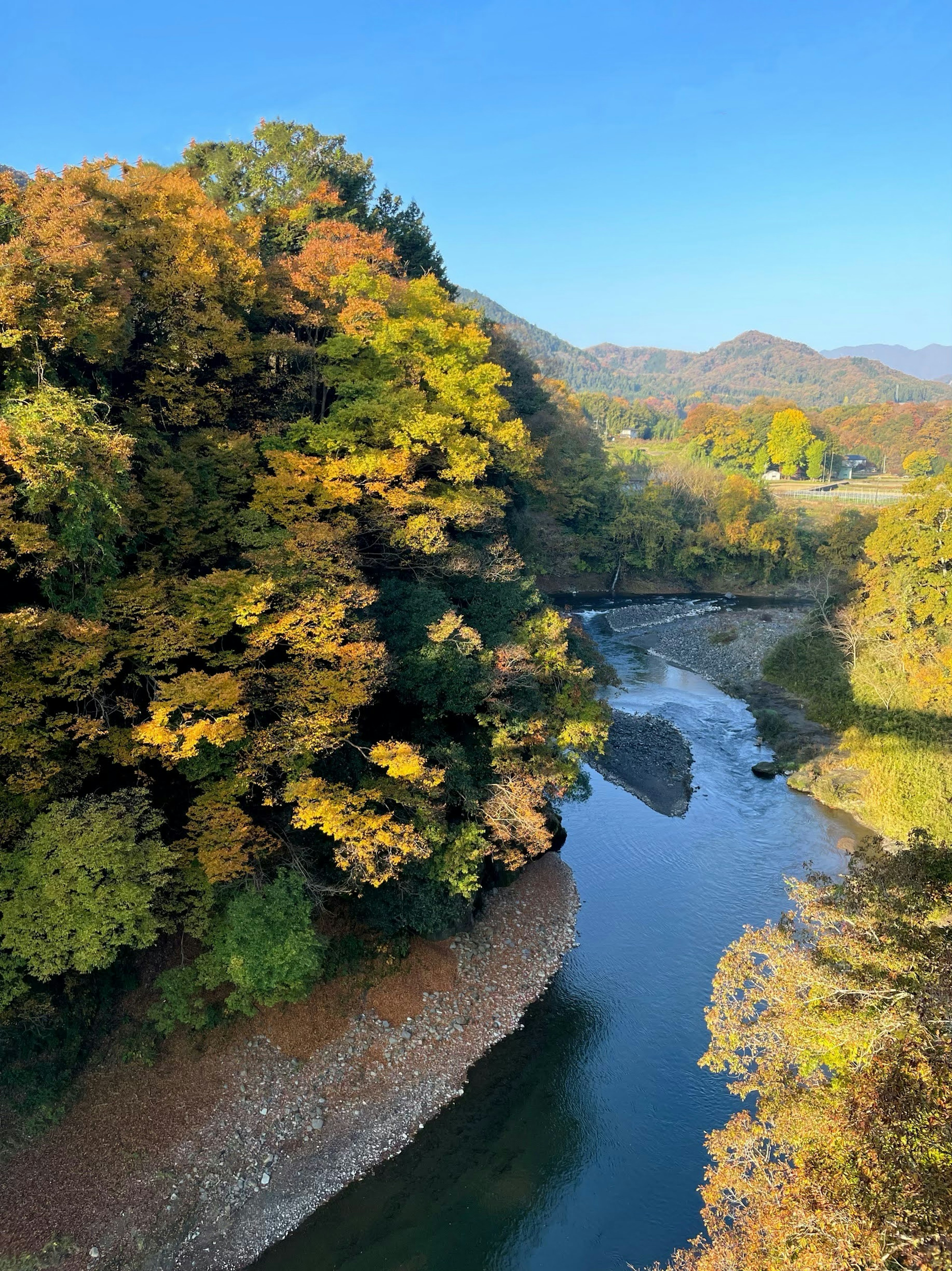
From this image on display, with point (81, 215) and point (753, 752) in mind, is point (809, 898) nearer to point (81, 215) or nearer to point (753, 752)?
point (81, 215)

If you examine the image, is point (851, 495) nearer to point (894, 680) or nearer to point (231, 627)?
point (894, 680)

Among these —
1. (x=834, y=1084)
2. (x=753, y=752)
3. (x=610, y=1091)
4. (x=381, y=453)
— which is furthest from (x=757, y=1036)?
(x=753, y=752)

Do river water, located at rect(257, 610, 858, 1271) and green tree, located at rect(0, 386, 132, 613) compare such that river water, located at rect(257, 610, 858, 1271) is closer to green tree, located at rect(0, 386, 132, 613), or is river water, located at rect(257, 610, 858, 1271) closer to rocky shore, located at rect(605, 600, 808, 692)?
green tree, located at rect(0, 386, 132, 613)

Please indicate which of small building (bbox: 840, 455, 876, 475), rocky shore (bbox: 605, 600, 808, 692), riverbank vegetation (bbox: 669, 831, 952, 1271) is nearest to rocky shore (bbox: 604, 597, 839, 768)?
rocky shore (bbox: 605, 600, 808, 692)

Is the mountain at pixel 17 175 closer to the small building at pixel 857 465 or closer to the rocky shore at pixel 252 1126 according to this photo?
the rocky shore at pixel 252 1126

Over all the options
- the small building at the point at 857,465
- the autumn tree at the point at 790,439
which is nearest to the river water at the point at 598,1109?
the autumn tree at the point at 790,439
